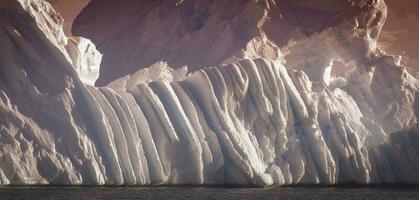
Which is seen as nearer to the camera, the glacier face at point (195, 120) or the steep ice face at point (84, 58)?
the glacier face at point (195, 120)

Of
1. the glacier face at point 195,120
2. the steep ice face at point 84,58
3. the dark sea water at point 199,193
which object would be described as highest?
the steep ice face at point 84,58

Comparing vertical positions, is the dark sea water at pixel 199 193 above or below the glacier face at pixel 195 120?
below

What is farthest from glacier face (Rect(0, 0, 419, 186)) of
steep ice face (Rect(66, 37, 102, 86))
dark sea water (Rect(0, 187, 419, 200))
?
dark sea water (Rect(0, 187, 419, 200))

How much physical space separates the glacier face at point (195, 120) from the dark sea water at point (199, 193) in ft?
7.47

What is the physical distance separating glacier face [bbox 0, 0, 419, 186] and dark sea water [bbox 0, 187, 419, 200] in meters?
2.28

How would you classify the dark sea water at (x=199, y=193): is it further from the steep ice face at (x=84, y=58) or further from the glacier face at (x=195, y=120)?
the steep ice face at (x=84, y=58)

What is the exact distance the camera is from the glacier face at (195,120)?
54.6 m

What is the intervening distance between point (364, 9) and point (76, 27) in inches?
1025

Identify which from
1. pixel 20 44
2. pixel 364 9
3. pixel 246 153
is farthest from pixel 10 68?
pixel 364 9

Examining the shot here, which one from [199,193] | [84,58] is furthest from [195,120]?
[84,58]

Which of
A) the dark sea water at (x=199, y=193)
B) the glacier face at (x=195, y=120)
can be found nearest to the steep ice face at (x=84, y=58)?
the glacier face at (x=195, y=120)

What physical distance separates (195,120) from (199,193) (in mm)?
9115

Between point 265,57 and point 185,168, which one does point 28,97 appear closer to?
point 185,168

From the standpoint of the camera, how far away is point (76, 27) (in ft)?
250
